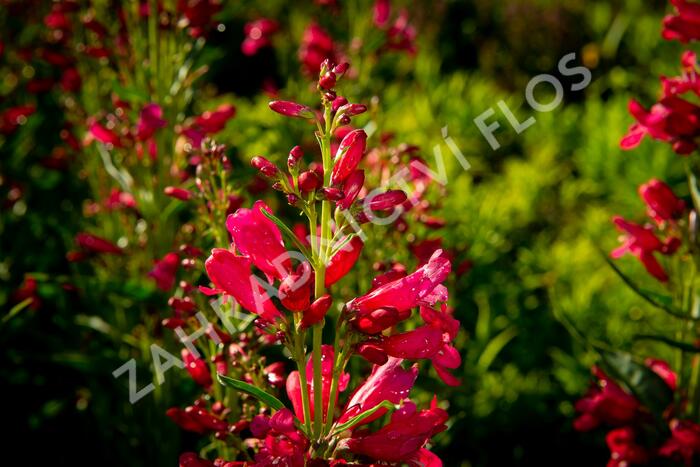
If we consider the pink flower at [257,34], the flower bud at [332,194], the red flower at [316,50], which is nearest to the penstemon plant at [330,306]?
the flower bud at [332,194]

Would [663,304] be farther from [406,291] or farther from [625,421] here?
[406,291]

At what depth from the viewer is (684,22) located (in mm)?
2051

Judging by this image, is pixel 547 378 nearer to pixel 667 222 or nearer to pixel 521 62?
pixel 667 222

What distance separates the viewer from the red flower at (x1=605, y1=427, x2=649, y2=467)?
2.12 metres

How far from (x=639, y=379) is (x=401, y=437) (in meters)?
1.13

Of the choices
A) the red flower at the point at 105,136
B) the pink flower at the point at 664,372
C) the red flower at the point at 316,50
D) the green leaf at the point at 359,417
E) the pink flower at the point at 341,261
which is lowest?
the pink flower at the point at 664,372

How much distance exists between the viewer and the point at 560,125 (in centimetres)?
548

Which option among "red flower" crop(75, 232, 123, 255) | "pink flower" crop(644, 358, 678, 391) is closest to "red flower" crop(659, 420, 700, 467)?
"pink flower" crop(644, 358, 678, 391)

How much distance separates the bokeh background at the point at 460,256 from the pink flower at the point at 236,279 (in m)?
0.86

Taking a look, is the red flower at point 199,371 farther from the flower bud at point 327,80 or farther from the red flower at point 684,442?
the red flower at point 684,442

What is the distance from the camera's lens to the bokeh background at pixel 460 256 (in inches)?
104

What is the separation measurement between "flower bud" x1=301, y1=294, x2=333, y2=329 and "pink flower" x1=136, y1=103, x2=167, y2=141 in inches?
50.4

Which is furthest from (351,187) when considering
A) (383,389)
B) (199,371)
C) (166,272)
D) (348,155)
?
(166,272)

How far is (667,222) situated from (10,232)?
263 centimetres
